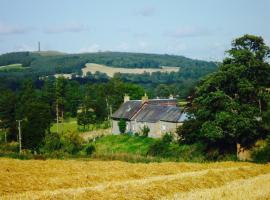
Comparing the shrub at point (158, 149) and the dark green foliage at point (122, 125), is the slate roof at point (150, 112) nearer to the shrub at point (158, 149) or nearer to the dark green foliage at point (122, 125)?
the dark green foliage at point (122, 125)

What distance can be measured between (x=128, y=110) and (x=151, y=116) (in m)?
10.8

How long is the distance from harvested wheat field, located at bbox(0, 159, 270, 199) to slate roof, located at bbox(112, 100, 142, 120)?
1979 inches

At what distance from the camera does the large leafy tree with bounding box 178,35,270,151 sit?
1784 inches

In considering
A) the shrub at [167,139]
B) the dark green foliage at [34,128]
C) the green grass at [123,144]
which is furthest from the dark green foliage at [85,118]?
the shrub at [167,139]

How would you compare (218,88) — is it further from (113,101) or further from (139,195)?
(113,101)

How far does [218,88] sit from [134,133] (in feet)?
117

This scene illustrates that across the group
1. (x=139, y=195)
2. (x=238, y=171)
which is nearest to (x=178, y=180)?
(x=139, y=195)

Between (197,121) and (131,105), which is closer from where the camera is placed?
(197,121)

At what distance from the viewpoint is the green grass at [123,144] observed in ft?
219

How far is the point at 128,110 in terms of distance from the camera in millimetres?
87750

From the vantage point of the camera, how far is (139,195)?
779 inches

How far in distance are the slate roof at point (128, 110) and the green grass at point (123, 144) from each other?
16.0ft

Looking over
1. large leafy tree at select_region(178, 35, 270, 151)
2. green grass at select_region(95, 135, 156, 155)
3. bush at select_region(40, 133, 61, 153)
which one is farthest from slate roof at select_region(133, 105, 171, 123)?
large leafy tree at select_region(178, 35, 270, 151)

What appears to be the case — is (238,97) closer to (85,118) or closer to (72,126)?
(85,118)
